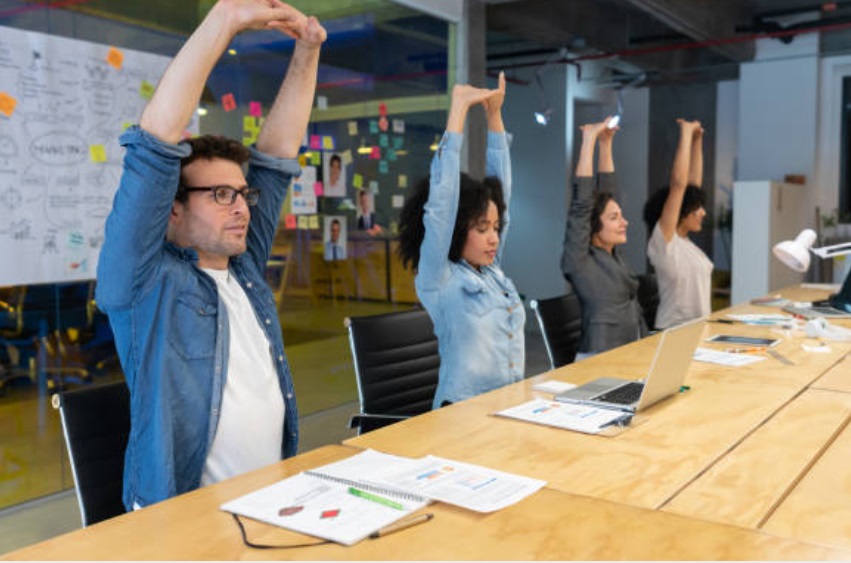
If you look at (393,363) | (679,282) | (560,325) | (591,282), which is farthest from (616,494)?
(679,282)

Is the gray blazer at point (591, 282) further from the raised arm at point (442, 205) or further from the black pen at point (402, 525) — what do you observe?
the black pen at point (402, 525)

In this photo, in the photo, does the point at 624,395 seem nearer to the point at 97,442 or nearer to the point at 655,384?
the point at 655,384

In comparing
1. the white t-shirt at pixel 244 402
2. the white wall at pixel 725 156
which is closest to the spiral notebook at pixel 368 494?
the white t-shirt at pixel 244 402

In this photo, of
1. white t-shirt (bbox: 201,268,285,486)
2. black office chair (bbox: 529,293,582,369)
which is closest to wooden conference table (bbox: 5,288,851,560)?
white t-shirt (bbox: 201,268,285,486)

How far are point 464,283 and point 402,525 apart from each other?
1452mm

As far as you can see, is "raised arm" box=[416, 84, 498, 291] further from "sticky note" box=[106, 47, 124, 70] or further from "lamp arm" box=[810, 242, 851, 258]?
"lamp arm" box=[810, 242, 851, 258]

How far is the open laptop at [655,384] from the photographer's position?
215 centimetres

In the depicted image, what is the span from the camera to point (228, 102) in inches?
180

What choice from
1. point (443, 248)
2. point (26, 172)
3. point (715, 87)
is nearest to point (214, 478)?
point (443, 248)

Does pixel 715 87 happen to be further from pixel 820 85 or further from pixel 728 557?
pixel 728 557

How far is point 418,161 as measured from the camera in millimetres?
6023

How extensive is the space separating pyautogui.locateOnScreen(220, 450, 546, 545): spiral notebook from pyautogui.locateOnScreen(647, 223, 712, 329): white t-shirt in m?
3.16

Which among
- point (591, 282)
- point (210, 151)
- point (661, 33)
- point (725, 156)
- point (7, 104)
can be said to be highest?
point (661, 33)

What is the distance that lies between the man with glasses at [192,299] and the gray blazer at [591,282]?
1.93m
